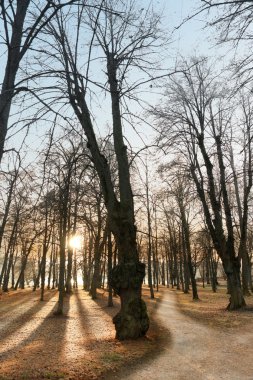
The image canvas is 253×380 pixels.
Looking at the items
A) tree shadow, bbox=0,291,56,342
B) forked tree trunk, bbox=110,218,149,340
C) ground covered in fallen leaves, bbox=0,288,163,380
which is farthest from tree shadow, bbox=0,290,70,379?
forked tree trunk, bbox=110,218,149,340

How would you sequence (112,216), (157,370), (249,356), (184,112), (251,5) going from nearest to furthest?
(251,5) < (157,370) < (249,356) < (112,216) < (184,112)

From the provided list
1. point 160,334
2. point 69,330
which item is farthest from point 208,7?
point 69,330

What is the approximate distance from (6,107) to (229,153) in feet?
62.3

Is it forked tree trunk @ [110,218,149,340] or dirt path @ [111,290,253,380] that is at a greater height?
forked tree trunk @ [110,218,149,340]

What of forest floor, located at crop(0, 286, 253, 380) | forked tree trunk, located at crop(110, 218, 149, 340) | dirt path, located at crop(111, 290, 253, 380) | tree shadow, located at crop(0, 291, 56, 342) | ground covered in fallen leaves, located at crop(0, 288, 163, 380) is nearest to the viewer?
dirt path, located at crop(111, 290, 253, 380)

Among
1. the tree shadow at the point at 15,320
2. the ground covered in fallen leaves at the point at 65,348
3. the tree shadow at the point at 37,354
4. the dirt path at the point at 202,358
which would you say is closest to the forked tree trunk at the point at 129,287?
the ground covered in fallen leaves at the point at 65,348

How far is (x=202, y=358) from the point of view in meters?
7.46

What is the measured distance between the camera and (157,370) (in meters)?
6.69

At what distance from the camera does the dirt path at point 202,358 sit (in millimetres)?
6352

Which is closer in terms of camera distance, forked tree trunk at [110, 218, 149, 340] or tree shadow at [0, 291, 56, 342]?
forked tree trunk at [110, 218, 149, 340]

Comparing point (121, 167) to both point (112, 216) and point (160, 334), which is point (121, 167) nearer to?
point (112, 216)

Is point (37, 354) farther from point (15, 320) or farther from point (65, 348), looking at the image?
point (15, 320)

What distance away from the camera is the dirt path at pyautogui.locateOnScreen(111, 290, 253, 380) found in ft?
20.8

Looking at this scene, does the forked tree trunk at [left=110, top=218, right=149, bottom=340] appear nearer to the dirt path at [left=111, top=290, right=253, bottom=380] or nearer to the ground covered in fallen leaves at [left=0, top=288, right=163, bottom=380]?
the ground covered in fallen leaves at [left=0, top=288, right=163, bottom=380]
